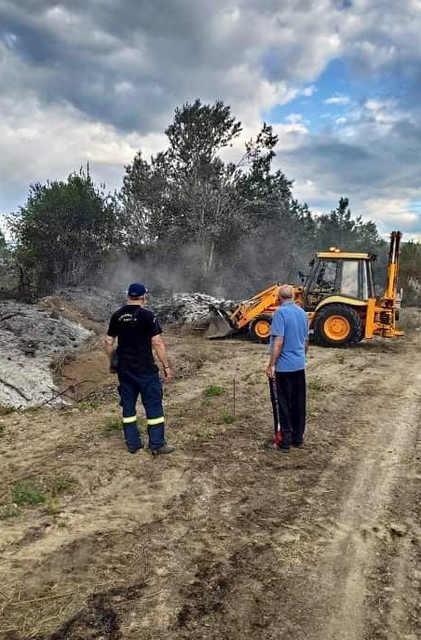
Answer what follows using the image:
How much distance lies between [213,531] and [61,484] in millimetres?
1568

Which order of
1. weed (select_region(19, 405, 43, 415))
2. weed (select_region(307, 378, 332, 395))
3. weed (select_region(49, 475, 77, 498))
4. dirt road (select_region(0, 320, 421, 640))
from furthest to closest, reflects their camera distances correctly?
weed (select_region(307, 378, 332, 395)) → weed (select_region(19, 405, 43, 415)) → weed (select_region(49, 475, 77, 498)) → dirt road (select_region(0, 320, 421, 640))

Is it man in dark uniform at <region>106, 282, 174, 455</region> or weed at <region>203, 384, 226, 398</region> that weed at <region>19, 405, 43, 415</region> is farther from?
weed at <region>203, 384, 226, 398</region>

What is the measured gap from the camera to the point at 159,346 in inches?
207

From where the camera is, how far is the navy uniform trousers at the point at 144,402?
5215 mm

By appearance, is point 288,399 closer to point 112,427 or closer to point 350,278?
point 112,427

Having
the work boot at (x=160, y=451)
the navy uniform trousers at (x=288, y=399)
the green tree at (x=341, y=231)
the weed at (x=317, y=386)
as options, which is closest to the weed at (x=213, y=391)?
the weed at (x=317, y=386)

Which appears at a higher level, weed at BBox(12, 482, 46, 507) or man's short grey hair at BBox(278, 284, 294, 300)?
man's short grey hair at BBox(278, 284, 294, 300)

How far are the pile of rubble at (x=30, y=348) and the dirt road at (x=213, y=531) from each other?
93 cm

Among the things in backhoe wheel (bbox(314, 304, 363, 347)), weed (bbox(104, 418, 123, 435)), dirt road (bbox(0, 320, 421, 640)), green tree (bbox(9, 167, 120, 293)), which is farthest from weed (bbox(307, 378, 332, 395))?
green tree (bbox(9, 167, 120, 293))

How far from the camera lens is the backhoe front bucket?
47.4 feet

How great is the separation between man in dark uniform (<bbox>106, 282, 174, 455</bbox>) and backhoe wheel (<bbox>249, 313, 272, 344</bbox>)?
8.66 m

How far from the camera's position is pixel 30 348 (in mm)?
10117

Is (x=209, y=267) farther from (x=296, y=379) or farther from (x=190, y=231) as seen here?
(x=296, y=379)

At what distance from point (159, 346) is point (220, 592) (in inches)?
106
